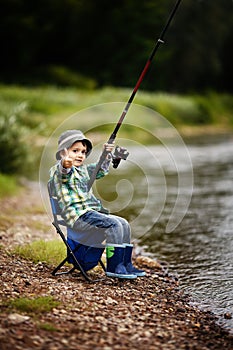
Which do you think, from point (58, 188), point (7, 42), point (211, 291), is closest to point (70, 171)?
point (58, 188)

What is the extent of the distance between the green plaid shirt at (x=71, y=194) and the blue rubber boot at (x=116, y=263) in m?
0.42

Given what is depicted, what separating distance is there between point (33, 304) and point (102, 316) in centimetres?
55

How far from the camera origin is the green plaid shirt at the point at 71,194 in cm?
552

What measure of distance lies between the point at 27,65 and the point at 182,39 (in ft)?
42.6

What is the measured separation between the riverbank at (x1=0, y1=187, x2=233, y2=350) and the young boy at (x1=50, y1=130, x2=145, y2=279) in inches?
12.4

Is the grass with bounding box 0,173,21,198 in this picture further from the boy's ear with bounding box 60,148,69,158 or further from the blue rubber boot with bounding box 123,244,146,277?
the blue rubber boot with bounding box 123,244,146,277

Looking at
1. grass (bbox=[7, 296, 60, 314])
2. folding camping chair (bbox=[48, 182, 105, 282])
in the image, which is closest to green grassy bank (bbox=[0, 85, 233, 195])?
folding camping chair (bbox=[48, 182, 105, 282])

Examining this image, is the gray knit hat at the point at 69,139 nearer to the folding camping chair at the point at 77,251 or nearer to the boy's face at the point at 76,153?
the boy's face at the point at 76,153

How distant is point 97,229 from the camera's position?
216 inches

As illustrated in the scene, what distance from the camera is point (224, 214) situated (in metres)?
10.5

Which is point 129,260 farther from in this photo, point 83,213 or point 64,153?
point 64,153

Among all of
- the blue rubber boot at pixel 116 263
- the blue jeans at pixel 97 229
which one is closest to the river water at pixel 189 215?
the blue rubber boot at pixel 116 263

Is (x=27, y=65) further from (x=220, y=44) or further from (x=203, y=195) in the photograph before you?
(x=203, y=195)

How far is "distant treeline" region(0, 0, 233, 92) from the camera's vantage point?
160 ft
